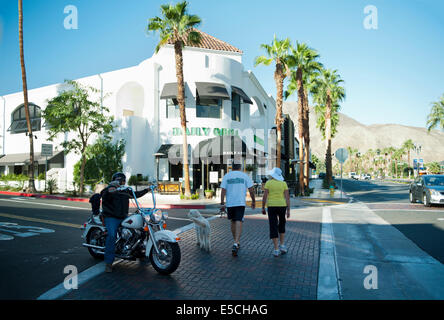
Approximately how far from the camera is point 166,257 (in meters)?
5.63

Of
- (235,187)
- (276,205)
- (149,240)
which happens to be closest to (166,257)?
(149,240)

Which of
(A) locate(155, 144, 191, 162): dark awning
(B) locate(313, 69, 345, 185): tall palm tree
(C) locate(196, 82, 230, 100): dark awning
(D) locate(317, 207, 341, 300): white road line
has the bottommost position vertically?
(D) locate(317, 207, 341, 300): white road line

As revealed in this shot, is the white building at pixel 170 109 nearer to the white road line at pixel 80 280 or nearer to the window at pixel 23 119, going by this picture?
the window at pixel 23 119

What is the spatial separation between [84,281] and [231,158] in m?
18.3

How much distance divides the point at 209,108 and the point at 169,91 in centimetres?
343

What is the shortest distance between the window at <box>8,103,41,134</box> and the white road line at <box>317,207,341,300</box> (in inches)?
1314

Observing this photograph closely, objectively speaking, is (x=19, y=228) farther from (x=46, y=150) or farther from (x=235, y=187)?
(x=46, y=150)

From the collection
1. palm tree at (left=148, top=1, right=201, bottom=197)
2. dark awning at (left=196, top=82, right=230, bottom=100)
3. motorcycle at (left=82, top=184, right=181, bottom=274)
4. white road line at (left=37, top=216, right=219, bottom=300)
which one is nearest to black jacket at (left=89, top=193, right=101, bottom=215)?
motorcycle at (left=82, top=184, right=181, bottom=274)

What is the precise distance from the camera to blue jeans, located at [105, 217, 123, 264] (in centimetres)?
568

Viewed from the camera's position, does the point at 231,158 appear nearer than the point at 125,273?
No

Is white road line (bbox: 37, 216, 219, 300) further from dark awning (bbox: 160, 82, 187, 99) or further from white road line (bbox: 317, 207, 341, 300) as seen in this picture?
dark awning (bbox: 160, 82, 187, 99)

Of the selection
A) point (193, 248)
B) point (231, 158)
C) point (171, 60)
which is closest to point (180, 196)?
point (231, 158)
